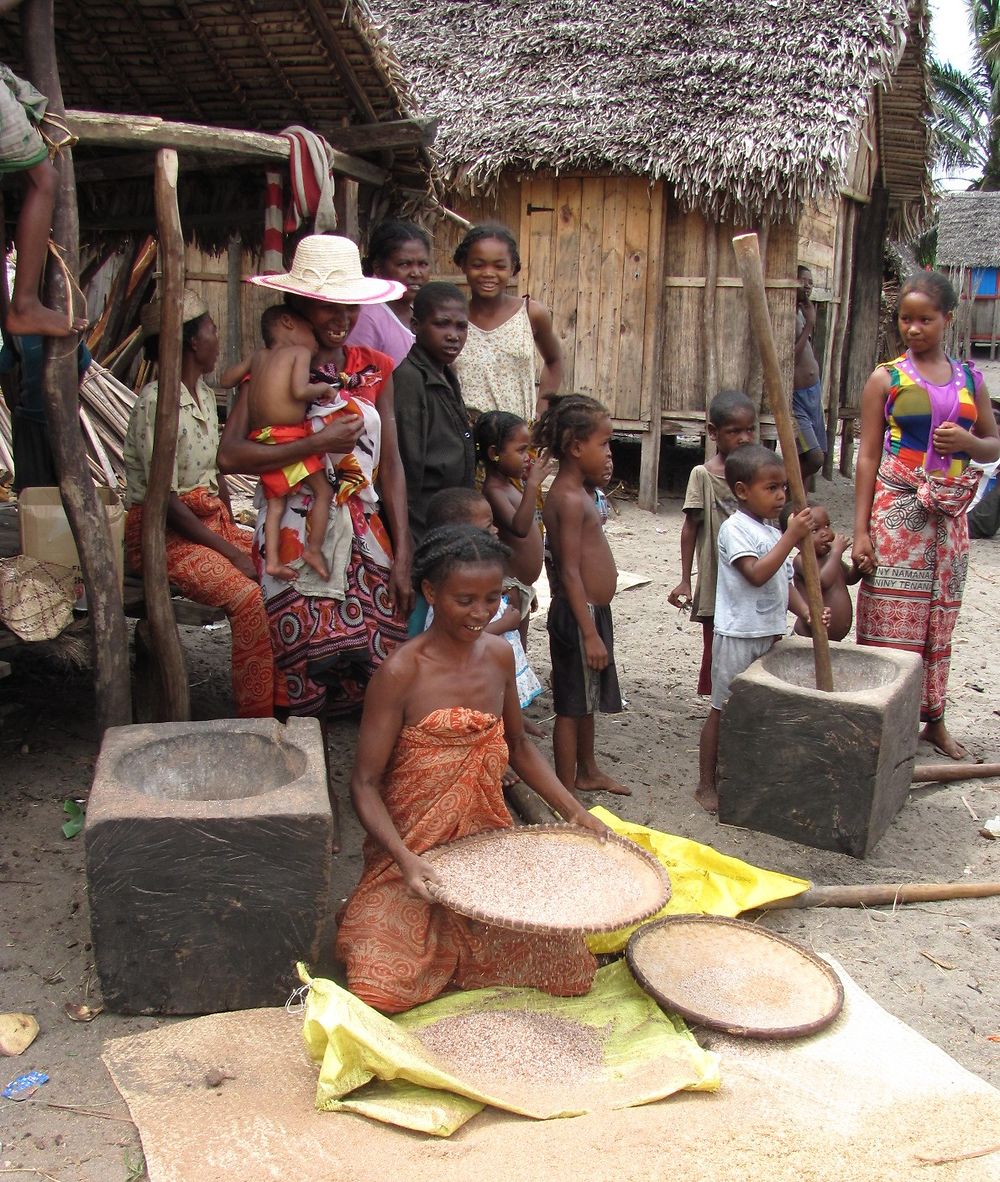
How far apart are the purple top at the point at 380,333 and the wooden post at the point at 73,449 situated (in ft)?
3.18

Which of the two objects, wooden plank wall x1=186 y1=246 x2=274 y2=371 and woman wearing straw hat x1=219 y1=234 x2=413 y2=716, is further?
wooden plank wall x1=186 y1=246 x2=274 y2=371

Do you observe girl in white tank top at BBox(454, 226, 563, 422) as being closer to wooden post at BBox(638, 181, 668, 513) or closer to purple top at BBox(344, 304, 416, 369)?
purple top at BBox(344, 304, 416, 369)

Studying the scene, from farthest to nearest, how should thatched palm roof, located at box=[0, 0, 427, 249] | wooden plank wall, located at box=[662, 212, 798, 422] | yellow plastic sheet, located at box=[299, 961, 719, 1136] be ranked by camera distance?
1. wooden plank wall, located at box=[662, 212, 798, 422]
2. thatched palm roof, located at box=[0, 0, 427, 249]
3. yellow plastic sheet, located at box=[299, 961, 719, 1136]

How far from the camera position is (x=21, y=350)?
155 inches

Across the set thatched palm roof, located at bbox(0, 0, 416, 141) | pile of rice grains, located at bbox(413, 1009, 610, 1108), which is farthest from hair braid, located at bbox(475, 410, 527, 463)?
pile of rice grains, located at bbox(413, 1009, 610, 1108)

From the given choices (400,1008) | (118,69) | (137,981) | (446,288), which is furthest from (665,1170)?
(118,69)

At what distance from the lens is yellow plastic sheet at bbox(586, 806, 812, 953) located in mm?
3279

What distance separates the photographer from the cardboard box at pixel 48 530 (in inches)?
146

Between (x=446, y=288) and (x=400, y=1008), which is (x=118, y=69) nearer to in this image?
(x=446, y=288)

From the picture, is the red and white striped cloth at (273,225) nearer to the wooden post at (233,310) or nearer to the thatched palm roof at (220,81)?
the thatched palm roof at (220,81)

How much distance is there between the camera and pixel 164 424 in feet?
11.8

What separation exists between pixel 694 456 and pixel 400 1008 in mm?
9922

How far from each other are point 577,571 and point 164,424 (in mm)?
1440

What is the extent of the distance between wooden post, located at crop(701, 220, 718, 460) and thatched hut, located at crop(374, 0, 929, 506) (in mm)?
17
